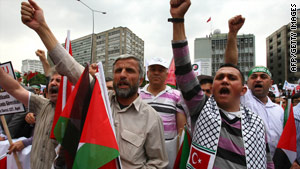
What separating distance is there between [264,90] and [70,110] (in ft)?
8.36

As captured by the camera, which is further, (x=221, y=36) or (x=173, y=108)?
(x=221, y=36)

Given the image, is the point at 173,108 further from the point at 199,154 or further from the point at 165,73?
the point at 199,154

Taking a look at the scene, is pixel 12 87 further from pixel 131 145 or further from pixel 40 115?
pixel 131 145

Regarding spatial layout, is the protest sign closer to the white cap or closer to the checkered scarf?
the white cap

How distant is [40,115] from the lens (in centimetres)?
219

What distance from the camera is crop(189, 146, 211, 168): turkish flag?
149 centimetres

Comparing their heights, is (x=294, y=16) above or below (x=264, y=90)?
above

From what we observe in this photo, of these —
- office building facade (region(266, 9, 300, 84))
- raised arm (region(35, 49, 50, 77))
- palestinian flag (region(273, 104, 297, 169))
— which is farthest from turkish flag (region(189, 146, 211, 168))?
office building facade (region(266, 9, 300, 84))

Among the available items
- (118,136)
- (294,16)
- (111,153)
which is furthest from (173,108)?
(294,16)

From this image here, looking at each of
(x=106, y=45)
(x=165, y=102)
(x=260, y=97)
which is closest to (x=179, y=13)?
(x=165, y=102)

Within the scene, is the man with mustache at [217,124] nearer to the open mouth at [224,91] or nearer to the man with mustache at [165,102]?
the open mouth at [224,91]

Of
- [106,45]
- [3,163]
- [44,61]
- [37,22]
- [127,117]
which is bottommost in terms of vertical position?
[3,163]

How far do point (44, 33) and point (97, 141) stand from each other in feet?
3.27

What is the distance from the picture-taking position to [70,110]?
1368mm
